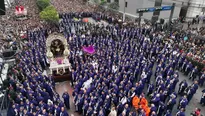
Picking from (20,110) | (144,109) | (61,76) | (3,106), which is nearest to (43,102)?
(20,110)

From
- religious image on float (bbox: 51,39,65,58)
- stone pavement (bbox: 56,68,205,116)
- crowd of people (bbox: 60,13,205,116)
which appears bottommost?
stone pavement (bbox: 56,68,205,116)

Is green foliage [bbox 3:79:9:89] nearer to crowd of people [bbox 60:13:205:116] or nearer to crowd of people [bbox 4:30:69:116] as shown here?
crowd of people [bbox 4:30:69:116]

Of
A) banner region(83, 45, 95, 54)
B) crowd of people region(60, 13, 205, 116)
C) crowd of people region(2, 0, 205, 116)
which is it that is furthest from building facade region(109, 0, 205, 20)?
banner region(83, 45, 95, 54)

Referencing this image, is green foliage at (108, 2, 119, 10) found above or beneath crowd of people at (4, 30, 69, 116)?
above

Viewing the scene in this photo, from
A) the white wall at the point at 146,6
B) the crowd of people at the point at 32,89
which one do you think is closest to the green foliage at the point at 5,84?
the crowd of people at the point at 32,89

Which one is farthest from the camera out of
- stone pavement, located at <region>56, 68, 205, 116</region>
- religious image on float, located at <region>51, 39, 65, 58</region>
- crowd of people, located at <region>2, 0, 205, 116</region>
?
religious image on float, located at <region>51, 39, 65, 58</region>

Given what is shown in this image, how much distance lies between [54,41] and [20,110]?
7599 mm

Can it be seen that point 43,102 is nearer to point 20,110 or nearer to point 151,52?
point 20,110

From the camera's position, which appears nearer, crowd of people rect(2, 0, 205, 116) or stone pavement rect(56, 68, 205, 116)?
crowd of people rect(2, 0, 205, 116)

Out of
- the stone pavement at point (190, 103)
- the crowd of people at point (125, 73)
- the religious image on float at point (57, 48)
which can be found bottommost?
the stone pavement at point (190, 103)

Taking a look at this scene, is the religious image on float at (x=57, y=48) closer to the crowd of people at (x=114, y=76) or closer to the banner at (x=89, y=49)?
the crowd of people at (x=114, y=76)

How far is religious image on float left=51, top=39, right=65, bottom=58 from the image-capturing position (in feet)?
55.2

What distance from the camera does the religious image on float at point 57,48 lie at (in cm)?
1683

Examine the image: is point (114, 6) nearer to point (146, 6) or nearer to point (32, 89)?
point (146, 6)
